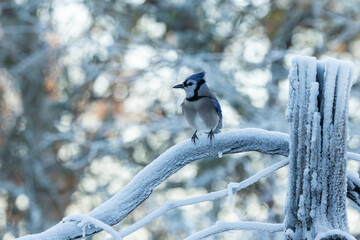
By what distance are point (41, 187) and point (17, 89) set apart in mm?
1607

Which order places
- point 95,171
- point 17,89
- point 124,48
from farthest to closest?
point 17,89 → point 95,171 → point 124,48

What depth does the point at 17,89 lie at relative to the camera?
9.84 meters

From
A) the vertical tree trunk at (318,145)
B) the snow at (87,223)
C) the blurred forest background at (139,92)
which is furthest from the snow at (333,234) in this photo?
the blurred forest background at (139,92)

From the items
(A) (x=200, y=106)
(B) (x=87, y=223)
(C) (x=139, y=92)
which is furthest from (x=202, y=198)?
(C) (x=139, y=92)

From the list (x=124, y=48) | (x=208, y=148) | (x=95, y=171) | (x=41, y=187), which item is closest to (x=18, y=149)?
(x=41, y=187)

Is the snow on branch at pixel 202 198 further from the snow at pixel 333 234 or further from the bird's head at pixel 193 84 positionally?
the bird's head at pixel 193 84

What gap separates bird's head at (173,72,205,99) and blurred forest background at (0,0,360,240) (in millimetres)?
3186

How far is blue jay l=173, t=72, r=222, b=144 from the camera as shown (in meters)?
2.89

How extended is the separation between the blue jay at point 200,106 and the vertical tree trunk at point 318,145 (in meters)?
1.34

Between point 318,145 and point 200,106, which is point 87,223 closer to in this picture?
point 318,145

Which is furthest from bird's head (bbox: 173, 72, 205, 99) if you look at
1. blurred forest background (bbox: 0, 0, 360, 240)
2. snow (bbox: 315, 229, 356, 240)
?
blurred forest background (bbox: 0, 0, 360, 240)

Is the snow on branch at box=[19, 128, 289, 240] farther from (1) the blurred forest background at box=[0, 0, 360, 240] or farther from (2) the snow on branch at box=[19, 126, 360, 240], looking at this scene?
(1) the blurred forest background at box=[0, 0, 360, 240]

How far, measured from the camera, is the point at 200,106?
2.97 metres

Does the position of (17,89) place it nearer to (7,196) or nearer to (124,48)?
(7,196)
